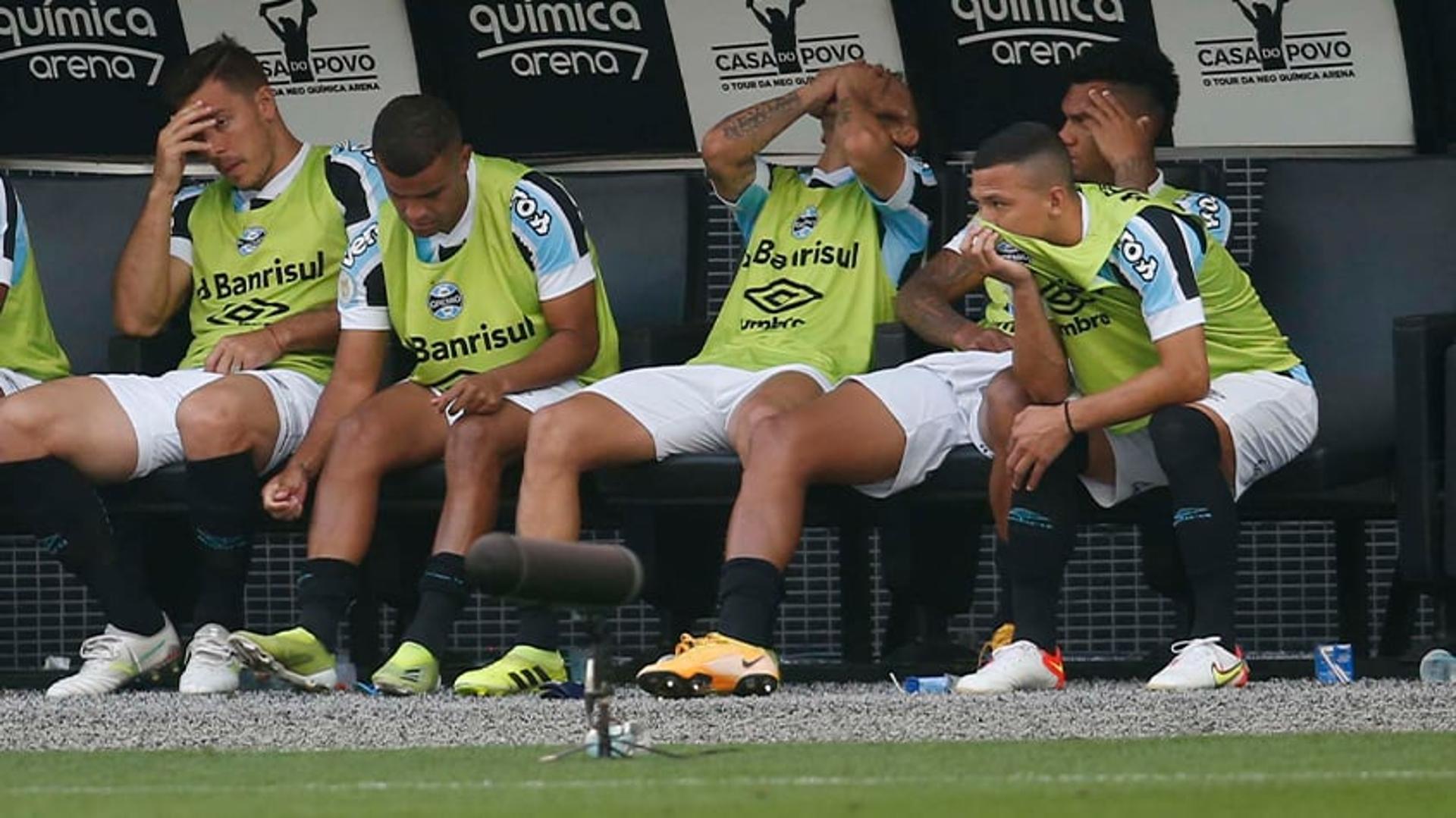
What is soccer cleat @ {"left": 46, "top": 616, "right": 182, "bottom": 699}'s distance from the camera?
24.1 ft

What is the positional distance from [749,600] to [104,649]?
62.9 inches

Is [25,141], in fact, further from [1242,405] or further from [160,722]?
[1242,405]

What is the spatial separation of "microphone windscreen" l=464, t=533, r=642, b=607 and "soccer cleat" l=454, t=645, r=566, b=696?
6.18ft

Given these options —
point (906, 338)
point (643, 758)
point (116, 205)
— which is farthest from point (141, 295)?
point (643, 758)

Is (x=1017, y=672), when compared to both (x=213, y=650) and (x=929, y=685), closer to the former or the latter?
(x=929, y=685)

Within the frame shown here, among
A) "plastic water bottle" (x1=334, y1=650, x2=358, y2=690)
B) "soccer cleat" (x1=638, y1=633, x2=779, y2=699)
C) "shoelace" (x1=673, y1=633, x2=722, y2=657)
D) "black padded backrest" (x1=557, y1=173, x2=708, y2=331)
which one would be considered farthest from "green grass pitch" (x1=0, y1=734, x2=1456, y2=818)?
"black padded backrest" (x1=557, y1=173, x2=708, y2=331)

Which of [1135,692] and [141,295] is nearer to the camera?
[1135,692]

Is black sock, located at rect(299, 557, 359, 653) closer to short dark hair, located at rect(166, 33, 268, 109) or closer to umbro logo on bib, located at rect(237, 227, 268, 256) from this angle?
umbro logo on bib, located at rect(237, 227, 268, 256)

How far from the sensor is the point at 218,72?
8.01 metres

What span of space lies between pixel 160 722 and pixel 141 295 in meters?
1.96

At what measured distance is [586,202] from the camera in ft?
27.7

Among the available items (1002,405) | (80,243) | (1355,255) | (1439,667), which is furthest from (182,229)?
(1439,667)

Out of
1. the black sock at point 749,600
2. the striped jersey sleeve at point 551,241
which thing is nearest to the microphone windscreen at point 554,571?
the black sock at point 749,600

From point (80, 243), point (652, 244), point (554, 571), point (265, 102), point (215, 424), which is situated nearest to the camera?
point (554, 571)
